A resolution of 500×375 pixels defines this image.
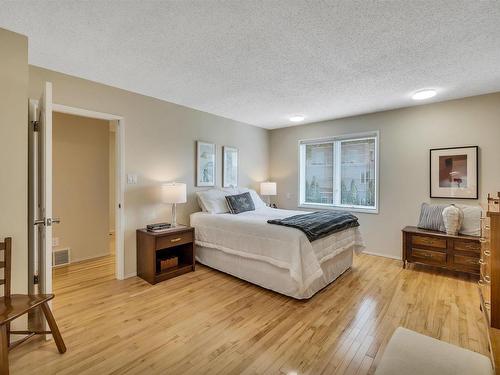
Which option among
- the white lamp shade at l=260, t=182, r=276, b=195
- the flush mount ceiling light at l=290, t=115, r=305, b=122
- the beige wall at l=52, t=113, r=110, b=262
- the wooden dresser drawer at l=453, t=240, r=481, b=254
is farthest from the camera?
the white lamp shade at l=260, t=182, r=276, b=195

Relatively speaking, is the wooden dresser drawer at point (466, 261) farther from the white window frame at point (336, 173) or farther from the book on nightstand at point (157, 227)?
the book on nightstand at point (157, 227)

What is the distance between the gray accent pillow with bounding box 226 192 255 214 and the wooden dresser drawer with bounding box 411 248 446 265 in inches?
96.5

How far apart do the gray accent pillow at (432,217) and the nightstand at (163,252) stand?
10.9 feet

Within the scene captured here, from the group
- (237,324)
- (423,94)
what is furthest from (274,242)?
(423,94)

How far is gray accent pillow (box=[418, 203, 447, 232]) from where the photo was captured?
341cm

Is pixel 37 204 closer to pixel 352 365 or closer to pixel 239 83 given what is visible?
pixel 239 83

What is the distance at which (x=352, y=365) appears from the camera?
67.0 inches

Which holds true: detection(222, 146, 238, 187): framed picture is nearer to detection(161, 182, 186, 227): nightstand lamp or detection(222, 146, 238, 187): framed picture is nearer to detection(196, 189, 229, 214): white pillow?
detection(196, 189, 229, 214): white pillow

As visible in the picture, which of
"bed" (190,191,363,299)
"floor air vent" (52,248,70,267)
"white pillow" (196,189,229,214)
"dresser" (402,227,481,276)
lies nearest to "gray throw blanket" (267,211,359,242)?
"bed" (190,191,363,299)

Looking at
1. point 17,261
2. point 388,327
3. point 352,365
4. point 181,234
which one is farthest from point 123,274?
point 388,327

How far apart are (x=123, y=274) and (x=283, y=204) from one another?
3.36m

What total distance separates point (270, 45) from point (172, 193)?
2.13 m

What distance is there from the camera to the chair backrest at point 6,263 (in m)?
1.73

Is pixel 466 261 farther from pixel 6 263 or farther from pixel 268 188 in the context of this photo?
Answer: pixel 6 263
